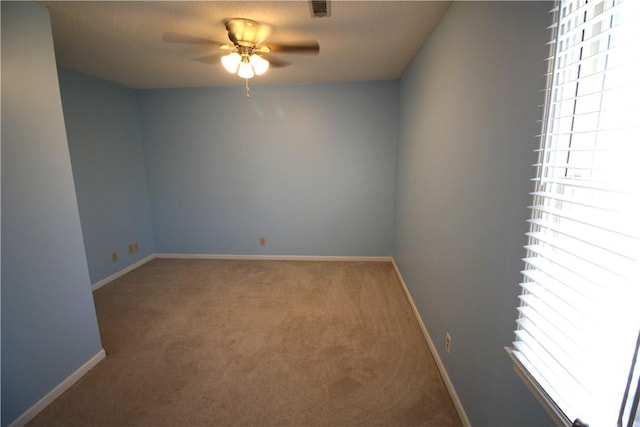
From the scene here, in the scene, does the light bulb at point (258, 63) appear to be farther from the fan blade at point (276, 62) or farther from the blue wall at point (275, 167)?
the blue wall at point (275, 167)

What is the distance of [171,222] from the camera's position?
13.6 ft

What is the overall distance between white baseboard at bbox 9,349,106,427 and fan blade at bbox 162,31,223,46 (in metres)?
2.46

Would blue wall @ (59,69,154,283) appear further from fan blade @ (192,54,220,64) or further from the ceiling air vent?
the ceiling air vent

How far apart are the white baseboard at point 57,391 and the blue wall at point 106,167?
1562mm

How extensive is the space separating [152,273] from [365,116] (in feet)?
11.5

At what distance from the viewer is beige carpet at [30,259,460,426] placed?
5.44 feet

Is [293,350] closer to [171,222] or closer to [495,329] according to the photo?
[495,329]

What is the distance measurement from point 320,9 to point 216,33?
840mm

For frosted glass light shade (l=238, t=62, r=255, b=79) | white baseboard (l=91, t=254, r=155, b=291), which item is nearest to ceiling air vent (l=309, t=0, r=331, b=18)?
frosted glass light shade (l=238, t=62, r=255, b=79)

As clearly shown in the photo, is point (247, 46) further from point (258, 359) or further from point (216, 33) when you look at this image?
point (258, 359)

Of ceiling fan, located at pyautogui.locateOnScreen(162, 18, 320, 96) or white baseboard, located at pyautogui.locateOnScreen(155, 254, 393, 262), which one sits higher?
ceiling fan, located at pyautogui.locateOnScreen(162, 18, 320, 96)

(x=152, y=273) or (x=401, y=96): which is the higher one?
(x=401, y=96)

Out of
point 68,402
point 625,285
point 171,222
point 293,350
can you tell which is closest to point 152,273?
point 171,222

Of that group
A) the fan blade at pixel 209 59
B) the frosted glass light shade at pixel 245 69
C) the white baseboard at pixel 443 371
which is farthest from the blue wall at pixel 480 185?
the fan blade at pixel 209 59
